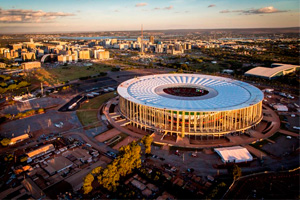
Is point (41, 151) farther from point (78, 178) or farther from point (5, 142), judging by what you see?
point (78, 178)

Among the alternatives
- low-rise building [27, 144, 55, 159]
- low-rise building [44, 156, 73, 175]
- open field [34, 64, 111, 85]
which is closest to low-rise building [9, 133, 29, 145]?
low-rise building [27, 144, 55, 159]

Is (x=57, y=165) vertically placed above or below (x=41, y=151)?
→ below

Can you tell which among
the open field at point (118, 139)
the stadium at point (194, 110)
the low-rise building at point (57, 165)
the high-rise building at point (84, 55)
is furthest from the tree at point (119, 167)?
the high-rise building at point (84, 55)

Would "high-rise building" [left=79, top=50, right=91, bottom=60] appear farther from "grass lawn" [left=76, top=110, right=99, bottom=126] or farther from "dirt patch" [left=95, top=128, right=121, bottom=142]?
"dirt patch" [left=95, top=128, right=121, bottom=142]

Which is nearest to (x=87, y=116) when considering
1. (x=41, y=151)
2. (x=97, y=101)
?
(x=97, y=101)

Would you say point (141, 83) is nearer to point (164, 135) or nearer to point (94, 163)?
point (164, 135)

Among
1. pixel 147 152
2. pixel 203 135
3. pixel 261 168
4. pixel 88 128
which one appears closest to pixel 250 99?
pixel 203 135
